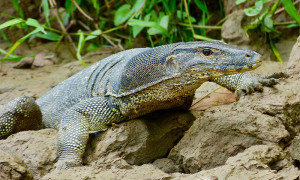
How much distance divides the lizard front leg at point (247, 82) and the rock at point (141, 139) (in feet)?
2.38

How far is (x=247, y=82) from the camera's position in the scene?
492cm

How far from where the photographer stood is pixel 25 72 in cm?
820

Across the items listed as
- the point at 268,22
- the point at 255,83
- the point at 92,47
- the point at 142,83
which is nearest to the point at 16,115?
the point at 142,83

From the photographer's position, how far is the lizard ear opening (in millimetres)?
4320

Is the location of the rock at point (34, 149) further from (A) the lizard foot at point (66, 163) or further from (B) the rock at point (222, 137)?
(B) the rock at point (222, 137)

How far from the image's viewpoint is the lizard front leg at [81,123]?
4664mm

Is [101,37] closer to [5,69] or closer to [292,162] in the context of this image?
[5,69]

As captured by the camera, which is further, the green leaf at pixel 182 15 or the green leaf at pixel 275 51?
the green leaf at pixel 182 15

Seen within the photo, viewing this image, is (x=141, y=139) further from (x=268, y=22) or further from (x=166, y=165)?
(x=268, y=22)

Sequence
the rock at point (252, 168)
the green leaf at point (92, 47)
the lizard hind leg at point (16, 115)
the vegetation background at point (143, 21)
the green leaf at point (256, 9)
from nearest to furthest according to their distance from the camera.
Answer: the rock at point (252, 168) → the lizard hind leg at point (16, 115) → the green leaf at point (256, 9) → the vegetation background at point (143, 21) → the green leaf at point (92, 47)

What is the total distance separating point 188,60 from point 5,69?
17.4 feet

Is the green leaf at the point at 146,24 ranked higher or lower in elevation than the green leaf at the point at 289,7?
lower

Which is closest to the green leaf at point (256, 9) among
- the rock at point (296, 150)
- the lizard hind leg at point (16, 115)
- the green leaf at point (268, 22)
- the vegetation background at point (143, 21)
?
the vegetation background at point (143, 21)

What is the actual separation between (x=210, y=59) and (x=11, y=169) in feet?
7.11
